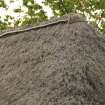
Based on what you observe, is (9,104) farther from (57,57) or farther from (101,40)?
(101,40)

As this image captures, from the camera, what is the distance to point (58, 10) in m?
14.9

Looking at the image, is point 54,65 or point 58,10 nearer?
point 54,65

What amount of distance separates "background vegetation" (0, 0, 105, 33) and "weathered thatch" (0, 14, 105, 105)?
29.8 ft

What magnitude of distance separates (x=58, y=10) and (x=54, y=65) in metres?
11.8

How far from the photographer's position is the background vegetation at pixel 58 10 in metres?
14.0

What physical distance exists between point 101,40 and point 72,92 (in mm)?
1365

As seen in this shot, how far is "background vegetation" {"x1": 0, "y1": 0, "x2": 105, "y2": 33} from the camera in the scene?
551 inches

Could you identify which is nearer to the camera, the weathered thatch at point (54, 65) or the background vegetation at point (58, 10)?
the weathered thatch at point (54, 65)

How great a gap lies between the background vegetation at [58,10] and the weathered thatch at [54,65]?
9.07 meters

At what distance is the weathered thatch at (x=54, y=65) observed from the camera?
114 inches

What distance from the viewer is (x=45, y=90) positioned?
3.00 meters

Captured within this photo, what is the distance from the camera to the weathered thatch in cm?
290

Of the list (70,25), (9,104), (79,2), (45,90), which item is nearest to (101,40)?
(70,25)

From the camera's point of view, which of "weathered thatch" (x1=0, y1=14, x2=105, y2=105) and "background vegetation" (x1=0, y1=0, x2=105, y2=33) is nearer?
"weathered thatch" (x1=0, y1=14, x2=105, y2=105)
